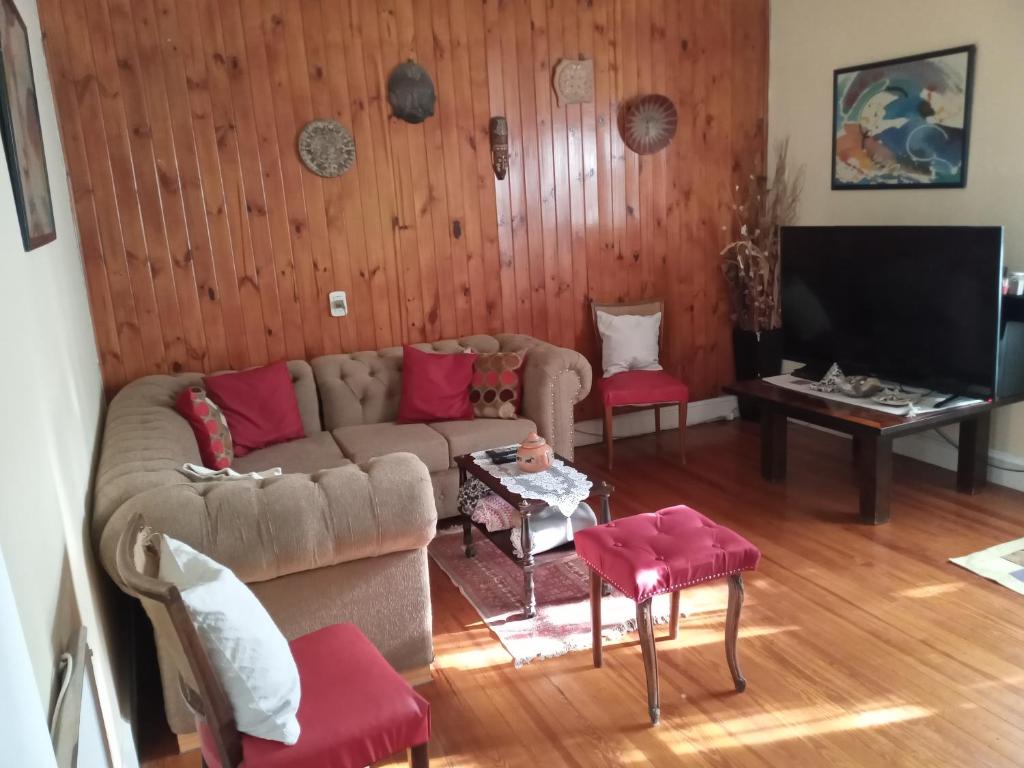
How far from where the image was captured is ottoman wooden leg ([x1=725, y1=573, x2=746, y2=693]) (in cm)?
256

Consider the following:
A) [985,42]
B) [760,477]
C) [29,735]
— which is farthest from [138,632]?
[985,42]

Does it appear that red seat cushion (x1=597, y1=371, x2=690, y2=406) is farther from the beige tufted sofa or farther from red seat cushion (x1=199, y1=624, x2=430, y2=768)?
red seat cushion (x1=199, y1=624, x2=430, y2=768)

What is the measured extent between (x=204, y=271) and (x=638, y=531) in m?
2.73

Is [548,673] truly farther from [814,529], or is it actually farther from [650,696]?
[814,529]

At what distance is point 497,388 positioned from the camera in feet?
13.9

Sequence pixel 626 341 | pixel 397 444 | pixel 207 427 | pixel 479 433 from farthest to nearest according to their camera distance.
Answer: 1. pixel 626 341
2. pixel 479 433
3. pixel 397 444
4. pixel 207 427

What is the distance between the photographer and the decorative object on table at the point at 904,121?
13.3 feet

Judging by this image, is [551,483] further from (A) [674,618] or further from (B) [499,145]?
(B) [499,145]

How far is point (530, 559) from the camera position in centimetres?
304

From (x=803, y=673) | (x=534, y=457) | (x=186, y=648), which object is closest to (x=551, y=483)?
(x=534, y=457)

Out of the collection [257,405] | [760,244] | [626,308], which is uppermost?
[760,244]

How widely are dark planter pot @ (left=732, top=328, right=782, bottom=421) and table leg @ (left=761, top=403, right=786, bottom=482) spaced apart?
831 millimetres

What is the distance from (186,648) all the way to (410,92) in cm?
350

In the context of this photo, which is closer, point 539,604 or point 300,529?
point 300,529
